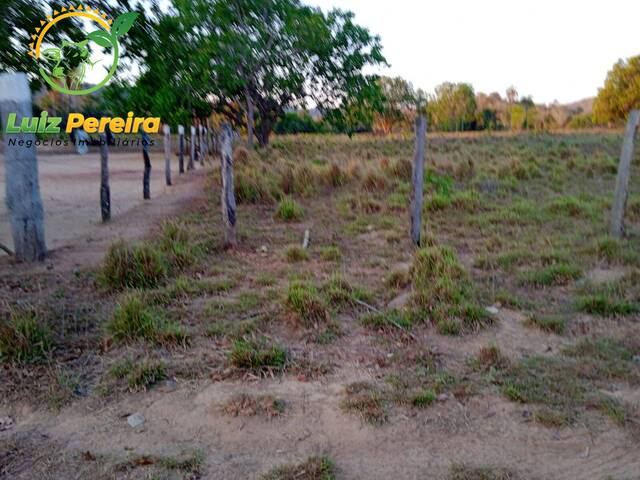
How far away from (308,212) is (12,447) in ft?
22.1

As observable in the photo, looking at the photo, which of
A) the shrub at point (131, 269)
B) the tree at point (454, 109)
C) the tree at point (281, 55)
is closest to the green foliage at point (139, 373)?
the shrub at point (131, 269)

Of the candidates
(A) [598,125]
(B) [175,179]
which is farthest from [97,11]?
(A) [598,125]

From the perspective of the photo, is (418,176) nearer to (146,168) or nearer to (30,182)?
(30,182)

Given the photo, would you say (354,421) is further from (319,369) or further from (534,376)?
(534,376)

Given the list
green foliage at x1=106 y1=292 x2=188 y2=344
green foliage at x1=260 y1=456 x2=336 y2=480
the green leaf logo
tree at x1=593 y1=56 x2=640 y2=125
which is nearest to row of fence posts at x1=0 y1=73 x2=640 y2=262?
the green leaf logo

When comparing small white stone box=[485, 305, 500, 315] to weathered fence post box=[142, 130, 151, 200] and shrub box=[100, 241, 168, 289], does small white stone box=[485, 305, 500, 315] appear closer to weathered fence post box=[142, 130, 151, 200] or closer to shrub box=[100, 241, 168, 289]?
shrub box=[100, 241, 168, 289]

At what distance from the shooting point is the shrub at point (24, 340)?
3.75 meters

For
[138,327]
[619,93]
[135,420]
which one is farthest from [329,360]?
[619,93]

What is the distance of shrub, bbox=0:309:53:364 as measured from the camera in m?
3.75

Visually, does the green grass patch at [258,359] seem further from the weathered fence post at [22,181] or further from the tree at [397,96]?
the tree at [397,96]

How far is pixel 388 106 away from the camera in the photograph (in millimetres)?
23922

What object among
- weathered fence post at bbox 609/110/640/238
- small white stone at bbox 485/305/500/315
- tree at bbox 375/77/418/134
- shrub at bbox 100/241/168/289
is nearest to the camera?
small white stone at bbox 485/305/500/315

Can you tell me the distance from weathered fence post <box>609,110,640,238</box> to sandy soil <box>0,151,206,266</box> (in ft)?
21.7

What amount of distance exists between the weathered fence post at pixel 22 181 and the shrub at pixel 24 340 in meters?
2.53
